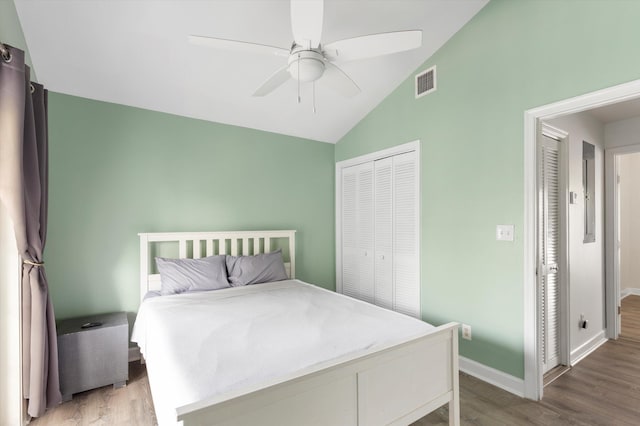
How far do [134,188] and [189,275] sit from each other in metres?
0.99

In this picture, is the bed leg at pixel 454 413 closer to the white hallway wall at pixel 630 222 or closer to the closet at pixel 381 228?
the closet at pixel 381 228

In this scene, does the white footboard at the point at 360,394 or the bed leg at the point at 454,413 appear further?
the bed leg at the point at 454,413

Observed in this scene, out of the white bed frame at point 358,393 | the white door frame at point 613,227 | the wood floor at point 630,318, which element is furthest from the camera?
the wood floor at point 630,318

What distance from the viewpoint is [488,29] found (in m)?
2.48

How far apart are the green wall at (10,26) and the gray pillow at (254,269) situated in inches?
86.5

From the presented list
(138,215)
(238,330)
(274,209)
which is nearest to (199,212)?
(138,215)

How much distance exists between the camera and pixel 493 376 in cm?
242

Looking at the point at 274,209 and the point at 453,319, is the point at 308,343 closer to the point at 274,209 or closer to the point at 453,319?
the point at 453,319

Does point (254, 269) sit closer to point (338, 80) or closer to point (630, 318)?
point (338, 80)

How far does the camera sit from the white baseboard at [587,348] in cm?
280

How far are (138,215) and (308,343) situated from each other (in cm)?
221

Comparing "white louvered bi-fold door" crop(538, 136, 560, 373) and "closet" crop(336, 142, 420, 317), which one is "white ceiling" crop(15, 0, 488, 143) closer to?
"closet" crop(336, 142, 420, 317)

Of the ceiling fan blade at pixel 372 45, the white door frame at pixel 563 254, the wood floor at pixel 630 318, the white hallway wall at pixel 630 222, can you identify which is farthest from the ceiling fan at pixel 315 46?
the white hallway wall at pixel 630 222

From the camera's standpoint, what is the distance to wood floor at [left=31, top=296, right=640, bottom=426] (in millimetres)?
2006
